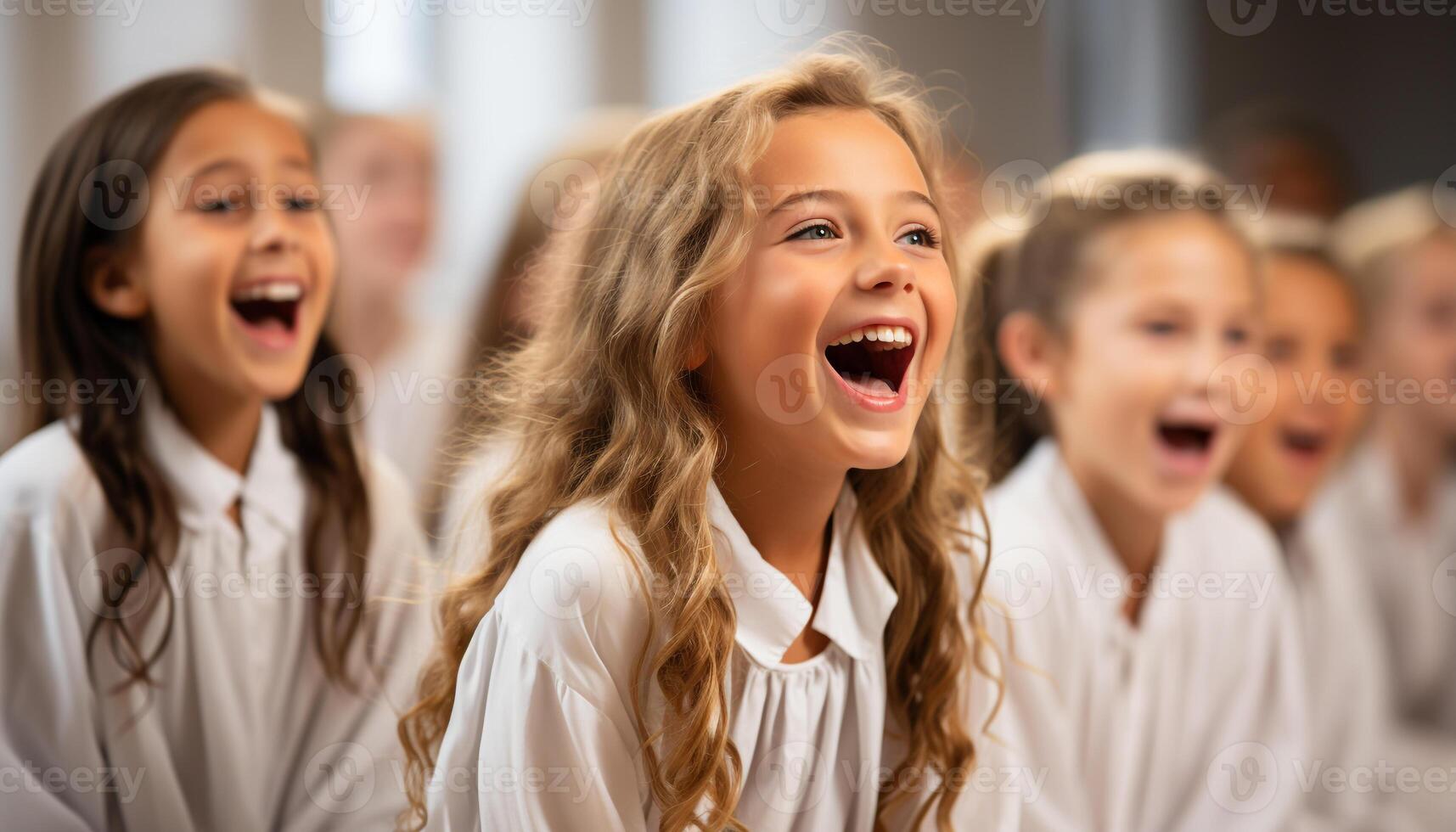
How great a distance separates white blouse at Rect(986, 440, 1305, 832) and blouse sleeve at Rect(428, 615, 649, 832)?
437 millimetres

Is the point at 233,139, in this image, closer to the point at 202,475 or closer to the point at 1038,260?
the point at 202,475

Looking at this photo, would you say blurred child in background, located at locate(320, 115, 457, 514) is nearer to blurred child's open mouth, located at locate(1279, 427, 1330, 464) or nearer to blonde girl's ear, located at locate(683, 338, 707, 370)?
blonde girl's ear, located at locate(683, 338, 707, 370)

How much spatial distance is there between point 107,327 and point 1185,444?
1115 mm

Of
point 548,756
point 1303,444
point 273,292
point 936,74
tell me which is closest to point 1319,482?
point 1303,444

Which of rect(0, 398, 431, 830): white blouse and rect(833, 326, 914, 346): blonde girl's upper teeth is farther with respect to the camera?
rect(0, 398, 431, 830): white blouse

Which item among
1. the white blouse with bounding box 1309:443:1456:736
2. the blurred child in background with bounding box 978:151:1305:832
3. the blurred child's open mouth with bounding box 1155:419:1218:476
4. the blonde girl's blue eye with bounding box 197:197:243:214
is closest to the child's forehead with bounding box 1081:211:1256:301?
the blurred child in background with bounding box 978:151:1305:832

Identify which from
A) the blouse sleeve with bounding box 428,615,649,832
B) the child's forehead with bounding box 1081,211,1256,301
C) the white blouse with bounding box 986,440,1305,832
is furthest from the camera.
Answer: the child's forehead with bounding box 1081,211,1256,301

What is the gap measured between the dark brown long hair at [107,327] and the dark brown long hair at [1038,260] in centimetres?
80

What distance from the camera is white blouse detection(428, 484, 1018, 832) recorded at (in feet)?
2.56

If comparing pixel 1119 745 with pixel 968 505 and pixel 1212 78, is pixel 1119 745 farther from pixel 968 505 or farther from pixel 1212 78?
pixel 1212 78

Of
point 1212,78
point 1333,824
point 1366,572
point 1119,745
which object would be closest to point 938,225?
point 1119,745

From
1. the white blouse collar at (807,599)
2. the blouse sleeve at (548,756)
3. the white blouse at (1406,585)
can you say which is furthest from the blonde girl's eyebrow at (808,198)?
the white blouse at (1406,585)

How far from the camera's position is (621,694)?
81 cm

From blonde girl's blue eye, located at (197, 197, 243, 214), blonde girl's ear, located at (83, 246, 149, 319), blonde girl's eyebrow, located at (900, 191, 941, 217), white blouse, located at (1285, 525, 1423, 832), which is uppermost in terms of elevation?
blonde girl's eyebrow, located at (900, 191, 941, 217)
